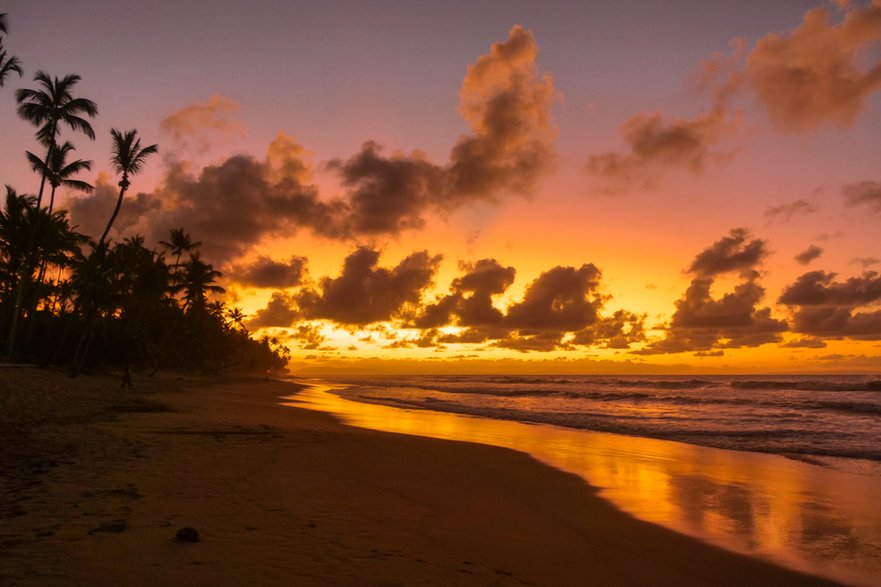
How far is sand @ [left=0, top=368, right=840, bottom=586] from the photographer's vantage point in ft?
15.8

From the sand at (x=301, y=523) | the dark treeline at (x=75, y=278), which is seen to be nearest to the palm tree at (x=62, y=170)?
the dark treeline at (x=75, y=278)

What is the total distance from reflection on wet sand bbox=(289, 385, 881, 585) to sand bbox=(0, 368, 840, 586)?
70cm

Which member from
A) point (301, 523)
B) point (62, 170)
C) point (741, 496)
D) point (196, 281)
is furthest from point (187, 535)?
point (196, 281)

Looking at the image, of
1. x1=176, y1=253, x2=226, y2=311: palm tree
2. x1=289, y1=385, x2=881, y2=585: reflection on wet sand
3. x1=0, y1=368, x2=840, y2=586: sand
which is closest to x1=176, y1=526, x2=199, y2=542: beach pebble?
x1=0, y1=368, x2=840, y2=586: sand

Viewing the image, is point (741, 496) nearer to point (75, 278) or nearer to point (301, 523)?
point (301, 523)

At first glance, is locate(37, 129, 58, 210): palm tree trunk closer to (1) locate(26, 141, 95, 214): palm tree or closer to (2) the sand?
(1) locate(26, 141, 95, 214): palm tree

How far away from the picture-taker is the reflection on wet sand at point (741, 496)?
23.1 feet

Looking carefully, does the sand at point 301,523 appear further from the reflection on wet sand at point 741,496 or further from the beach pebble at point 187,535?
the reflection on wet sand at point 741,496

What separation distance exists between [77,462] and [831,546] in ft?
35.7

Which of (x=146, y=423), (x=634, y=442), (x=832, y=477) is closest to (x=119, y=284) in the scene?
(x=146, y=423)

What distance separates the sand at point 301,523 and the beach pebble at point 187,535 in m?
0.08

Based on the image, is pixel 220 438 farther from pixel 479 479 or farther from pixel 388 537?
pixel 388 537

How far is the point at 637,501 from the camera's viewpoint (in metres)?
9.47

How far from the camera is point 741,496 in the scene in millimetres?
Answer: 10125
